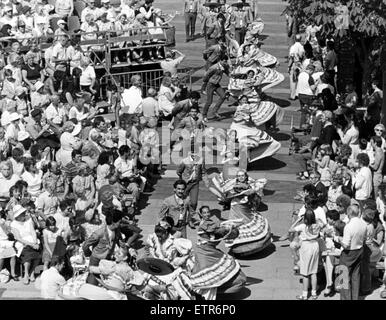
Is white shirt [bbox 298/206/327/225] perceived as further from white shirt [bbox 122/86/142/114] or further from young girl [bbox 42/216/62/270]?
white shirt [bbox 122/86/142/114]

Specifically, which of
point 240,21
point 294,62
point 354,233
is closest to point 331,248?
point 354,233

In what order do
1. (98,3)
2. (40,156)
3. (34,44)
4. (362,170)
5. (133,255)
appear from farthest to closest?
(98,3)
(34,44)
(40,156)
(362,170)
(133,255)

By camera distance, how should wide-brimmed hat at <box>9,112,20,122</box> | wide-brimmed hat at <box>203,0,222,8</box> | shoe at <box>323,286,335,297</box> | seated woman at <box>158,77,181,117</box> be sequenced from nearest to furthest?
shoe at <box>323,286,335,297</box>
wide-brimmed hat at <box>9,112,20,122</box>
seated woman at <box>158,77,181,117</box>
wide-brimmed hat at <box>203,0,222,8</box>

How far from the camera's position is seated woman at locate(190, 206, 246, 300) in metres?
23.5

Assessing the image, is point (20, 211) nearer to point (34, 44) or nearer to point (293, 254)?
point (293, 254)

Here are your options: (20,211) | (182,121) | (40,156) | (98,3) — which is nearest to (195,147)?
(182,121)

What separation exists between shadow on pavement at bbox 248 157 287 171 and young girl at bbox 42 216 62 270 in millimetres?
5746

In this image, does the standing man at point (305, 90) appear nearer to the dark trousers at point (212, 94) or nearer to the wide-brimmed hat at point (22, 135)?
the dark trousers at point (212, 94)

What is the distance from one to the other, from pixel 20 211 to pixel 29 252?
0.76 m

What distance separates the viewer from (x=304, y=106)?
32000mm

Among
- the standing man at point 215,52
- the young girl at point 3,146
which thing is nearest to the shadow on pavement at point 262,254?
the young girl at point 3,146

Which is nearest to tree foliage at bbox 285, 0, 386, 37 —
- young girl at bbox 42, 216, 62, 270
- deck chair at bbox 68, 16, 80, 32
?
young girl at bbox 42, 216, 62, 270

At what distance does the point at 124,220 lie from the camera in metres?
25.6

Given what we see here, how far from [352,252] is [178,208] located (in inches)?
146
